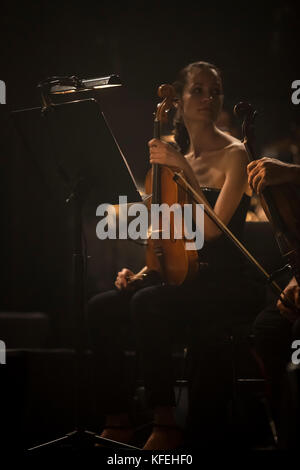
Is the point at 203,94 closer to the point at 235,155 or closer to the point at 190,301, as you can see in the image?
the point at 235,155

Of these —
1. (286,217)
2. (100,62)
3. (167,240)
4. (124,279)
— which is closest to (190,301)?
(167,240)

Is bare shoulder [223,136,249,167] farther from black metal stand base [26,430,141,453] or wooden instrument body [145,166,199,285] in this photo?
black metal stand base [26,430,141,453]

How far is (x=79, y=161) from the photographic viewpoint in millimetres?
1777

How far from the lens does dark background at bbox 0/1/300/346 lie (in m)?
3.83

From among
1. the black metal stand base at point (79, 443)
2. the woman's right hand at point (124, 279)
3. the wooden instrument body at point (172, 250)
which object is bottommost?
the black metal stand base at point (79, 443)

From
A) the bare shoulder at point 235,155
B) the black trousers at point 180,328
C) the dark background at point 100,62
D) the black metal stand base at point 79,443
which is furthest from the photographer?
the dark background at point 100,62

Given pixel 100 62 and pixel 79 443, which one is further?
pixel 100 62

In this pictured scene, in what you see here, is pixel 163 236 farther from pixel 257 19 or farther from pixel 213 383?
Result: pixel 257 19

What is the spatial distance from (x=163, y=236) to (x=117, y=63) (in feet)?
8.71

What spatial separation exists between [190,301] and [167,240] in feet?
0.64

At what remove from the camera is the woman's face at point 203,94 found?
1988mm

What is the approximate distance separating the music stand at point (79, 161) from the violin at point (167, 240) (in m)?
0.14

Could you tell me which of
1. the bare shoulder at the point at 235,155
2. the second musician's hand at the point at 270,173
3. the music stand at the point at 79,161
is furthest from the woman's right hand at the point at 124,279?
the second musician's hand at the point at 270,173

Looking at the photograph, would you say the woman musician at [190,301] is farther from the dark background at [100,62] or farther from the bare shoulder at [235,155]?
the dark background at [100,62]
